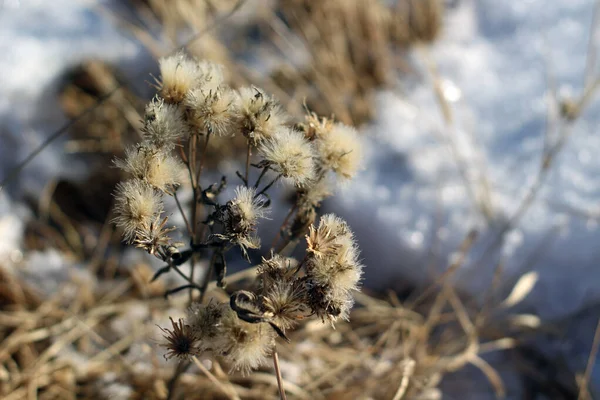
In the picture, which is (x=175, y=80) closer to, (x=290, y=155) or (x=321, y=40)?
(x=290, y=155)

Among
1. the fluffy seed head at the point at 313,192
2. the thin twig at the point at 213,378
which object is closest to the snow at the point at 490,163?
the thin twig at the point at 213,378

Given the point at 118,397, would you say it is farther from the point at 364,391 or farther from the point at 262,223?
the point at 262,223

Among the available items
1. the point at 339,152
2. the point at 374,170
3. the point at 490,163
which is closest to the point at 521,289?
the point at 490,163

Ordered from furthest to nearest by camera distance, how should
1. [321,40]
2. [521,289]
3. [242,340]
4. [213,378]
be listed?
[321,40] → [521,289] → [213,378] → [242,340]

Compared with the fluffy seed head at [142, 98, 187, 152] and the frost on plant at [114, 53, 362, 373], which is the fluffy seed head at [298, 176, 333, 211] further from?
the fluffy seed head at [142, 98, 187, 152]

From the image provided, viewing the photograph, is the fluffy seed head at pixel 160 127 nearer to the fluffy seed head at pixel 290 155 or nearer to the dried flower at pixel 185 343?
the fluffy seed head at pixel 290 155

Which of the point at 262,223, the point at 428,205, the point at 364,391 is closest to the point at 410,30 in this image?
the point at 428,205

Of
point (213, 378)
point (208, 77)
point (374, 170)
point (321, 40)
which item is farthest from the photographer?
point (321, 40)
